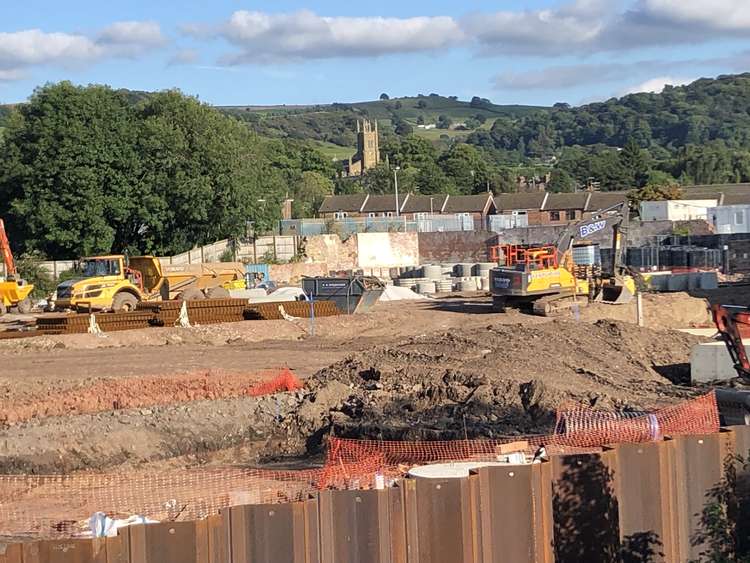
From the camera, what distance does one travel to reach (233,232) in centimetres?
5566

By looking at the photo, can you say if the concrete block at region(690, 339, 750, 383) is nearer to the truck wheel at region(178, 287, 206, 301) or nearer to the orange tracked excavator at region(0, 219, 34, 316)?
the truck wheel at region(178, 287, 206, 301)

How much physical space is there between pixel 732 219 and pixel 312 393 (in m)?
45.1

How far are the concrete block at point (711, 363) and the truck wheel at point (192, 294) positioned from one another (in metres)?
19.4

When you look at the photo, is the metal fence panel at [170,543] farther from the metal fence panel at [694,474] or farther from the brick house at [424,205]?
the brick house at [424,205]

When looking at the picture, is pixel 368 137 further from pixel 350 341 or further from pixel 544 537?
pixel 544 537

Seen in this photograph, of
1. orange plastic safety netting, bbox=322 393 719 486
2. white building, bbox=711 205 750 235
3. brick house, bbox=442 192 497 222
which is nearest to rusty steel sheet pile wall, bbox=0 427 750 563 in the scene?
orange plastic safety netting, bbox=322 393 719 486

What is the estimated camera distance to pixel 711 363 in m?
20.3

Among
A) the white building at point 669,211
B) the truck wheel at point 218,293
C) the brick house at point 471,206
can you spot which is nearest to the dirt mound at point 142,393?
the truck wheel at point 218,293

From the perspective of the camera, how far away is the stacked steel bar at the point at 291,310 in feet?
106

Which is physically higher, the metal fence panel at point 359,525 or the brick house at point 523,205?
the brick house at point 523,205

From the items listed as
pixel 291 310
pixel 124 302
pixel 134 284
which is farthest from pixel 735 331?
pixel 134 284

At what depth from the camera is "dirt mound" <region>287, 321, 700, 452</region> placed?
1805 centimetres

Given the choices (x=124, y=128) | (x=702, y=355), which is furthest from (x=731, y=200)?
(x=702, y=355)

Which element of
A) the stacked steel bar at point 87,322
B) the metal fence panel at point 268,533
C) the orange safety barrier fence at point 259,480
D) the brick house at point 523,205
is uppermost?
→ the brick house at point 523,205
